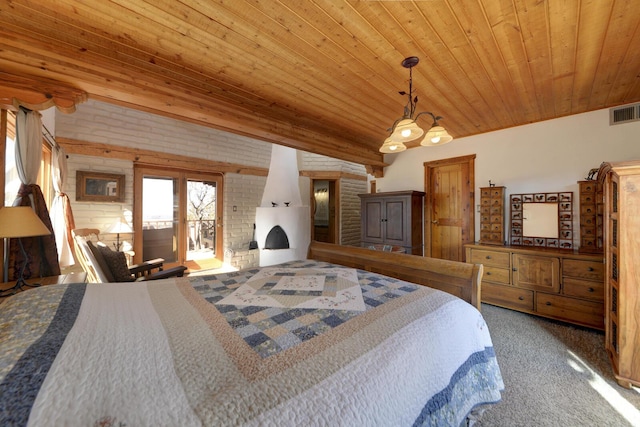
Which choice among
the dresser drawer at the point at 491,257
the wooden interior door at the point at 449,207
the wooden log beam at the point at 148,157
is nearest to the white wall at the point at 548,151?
the wooden interior door at the point at 449,207

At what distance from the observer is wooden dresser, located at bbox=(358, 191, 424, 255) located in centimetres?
414

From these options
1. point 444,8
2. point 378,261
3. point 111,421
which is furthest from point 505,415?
point 444,8

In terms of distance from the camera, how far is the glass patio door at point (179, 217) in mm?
4047

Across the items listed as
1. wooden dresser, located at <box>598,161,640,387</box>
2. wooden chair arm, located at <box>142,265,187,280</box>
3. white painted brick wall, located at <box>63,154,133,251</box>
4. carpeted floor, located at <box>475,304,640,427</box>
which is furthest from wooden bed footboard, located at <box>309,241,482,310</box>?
white painted brick wall, located at <box>63,154,133,251</box>

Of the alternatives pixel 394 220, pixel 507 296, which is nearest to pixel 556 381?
pixel 507 296

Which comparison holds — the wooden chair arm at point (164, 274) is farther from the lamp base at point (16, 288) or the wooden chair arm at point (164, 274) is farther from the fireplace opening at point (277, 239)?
the fireplace opening at point (277, 239)

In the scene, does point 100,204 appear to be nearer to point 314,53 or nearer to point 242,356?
point 314,53

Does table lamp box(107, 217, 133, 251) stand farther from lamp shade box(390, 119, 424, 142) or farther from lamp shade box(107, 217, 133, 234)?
lamp shade box(390, 119, 424, 142)

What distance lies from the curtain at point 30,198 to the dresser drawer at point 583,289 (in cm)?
495

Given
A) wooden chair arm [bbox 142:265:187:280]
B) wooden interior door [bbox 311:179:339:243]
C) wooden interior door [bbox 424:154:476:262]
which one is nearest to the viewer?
wooden chair arm [bbox 142:265:187:280]

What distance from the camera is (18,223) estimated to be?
59.9 inches

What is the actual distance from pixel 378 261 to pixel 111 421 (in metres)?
1.92

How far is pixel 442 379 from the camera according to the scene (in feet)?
3.35

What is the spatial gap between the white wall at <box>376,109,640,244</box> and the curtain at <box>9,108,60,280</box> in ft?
14.3
